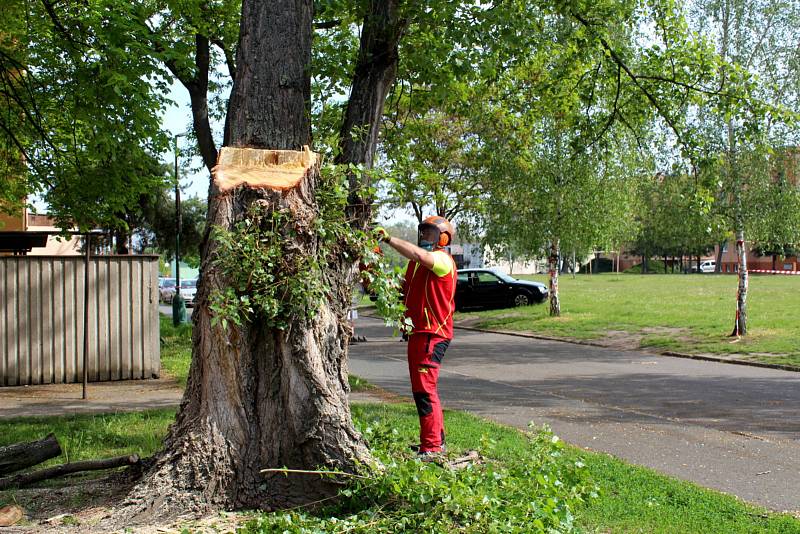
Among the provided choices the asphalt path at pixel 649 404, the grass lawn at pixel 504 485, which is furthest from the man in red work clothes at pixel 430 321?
the asphalt path at pixel 649 404

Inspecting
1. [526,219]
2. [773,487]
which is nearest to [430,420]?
[773,487]

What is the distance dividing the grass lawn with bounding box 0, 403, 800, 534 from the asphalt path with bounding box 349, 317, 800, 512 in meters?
0.56

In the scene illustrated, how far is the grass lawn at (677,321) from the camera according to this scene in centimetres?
1733

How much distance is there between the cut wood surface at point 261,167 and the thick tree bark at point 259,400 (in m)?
0.05

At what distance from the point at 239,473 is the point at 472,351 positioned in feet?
46.2

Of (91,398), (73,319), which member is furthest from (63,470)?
(73,319)

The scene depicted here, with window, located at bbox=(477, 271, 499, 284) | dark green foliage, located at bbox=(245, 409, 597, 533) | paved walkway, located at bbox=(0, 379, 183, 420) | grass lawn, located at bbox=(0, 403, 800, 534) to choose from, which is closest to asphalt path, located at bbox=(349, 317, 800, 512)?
grass lawn, located at bbox=(0, 403, 800, 534)

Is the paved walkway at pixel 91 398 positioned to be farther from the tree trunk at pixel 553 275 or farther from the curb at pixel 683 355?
the tree trunk at pixel 553 275

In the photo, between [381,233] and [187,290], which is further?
[187,290]

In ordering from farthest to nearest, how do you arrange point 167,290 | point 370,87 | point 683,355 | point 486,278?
point 167,290 < point 486,278 < point 683,355 < point 370,87

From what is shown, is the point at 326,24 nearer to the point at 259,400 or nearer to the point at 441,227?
the point at 441,227

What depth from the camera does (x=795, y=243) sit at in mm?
17703

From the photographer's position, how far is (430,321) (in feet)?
19.5

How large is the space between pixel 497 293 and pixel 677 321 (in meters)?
9.58
